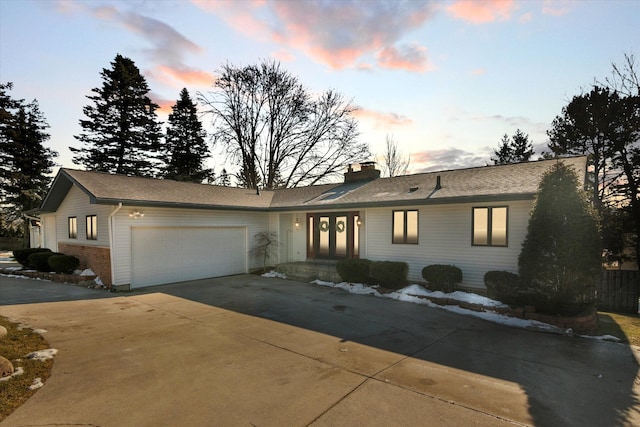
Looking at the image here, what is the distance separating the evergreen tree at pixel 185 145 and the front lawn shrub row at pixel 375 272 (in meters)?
23.8

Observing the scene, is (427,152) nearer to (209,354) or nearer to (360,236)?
(360,236)

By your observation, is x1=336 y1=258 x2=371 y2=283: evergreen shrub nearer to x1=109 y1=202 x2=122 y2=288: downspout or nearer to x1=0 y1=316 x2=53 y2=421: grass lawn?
x1=109 y1=202 x2=122 y2=288: downspout

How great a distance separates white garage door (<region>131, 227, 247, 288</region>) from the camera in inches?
441

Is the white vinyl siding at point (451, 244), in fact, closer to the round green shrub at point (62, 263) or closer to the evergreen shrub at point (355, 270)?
the evergreen shrub at point (355, 270)

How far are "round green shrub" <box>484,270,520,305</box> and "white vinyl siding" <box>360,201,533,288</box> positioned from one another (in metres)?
0.94

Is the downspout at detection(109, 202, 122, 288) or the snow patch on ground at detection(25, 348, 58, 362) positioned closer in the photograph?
the snow patch on ground at detection(25, 348, 58, 362)

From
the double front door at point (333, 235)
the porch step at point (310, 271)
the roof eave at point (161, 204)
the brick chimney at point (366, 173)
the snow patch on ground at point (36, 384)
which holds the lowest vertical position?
the porch step at point (310, 271)

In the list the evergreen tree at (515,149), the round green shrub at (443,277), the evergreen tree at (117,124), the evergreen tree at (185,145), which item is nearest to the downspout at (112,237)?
the round green shrub at (443,277)

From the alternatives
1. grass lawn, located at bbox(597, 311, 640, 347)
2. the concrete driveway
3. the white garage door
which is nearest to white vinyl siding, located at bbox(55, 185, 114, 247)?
the white garage door

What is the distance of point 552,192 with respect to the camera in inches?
301

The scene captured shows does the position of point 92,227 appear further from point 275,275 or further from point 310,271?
point 310,271

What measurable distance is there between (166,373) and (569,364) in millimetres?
6081

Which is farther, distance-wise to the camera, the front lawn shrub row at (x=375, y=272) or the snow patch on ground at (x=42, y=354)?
the front lawn shrub row at (x=375, y=272)

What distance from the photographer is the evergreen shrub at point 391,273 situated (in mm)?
10430
